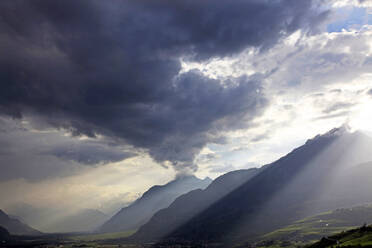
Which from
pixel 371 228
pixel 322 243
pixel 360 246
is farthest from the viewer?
pixel 322 243

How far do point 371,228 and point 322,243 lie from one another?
3156cm

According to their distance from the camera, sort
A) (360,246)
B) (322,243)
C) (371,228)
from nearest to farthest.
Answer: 1. (360,246)
2. (371,228)
3. (322,243)

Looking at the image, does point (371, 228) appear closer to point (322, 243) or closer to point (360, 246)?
point (322, 243)

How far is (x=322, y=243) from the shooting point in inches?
7648

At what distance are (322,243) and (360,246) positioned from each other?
57.9 m

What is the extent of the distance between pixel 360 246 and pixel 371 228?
172ft

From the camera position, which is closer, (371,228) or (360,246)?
(360,246)

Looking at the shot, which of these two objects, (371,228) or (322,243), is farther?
(322,243)

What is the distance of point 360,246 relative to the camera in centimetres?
14062

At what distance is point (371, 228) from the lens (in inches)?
7156

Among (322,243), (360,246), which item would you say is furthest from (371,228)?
(360,246)

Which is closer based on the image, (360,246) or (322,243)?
(360,246)
